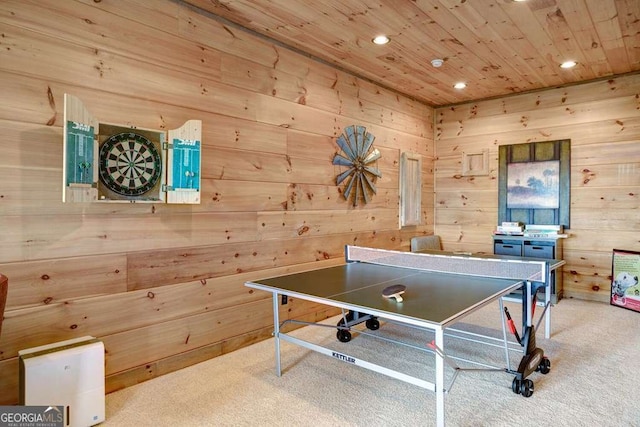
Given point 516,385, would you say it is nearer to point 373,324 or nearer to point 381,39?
point 373,324

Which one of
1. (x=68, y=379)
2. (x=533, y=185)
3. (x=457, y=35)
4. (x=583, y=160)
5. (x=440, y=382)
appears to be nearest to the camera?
(x=440, y=382)

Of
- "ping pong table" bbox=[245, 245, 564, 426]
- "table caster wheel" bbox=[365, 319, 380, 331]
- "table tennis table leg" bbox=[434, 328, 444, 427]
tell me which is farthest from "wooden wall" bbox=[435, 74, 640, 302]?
"table tennis table leg" bbox=[434, 328, 444, 427]

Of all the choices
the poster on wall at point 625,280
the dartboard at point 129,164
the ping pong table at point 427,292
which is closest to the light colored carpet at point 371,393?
the ping pong table at point 427,292

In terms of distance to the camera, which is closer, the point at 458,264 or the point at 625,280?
the point at 458,264

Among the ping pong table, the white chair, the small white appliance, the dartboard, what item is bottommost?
the small white appliance

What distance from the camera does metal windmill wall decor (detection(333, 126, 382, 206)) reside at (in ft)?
13.9

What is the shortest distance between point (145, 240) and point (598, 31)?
392 centimetres

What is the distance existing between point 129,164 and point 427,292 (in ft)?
6.50

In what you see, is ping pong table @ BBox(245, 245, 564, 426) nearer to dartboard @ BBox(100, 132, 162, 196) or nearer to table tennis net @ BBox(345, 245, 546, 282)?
table tennis net @ BBox(345, 245, 546, 282)

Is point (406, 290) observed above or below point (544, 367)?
above

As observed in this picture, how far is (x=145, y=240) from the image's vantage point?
8.88ft

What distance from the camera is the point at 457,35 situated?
3.44 metres

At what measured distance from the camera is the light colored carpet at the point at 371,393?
226 centimetres

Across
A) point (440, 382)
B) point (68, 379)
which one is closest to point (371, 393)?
point (440, 382)
